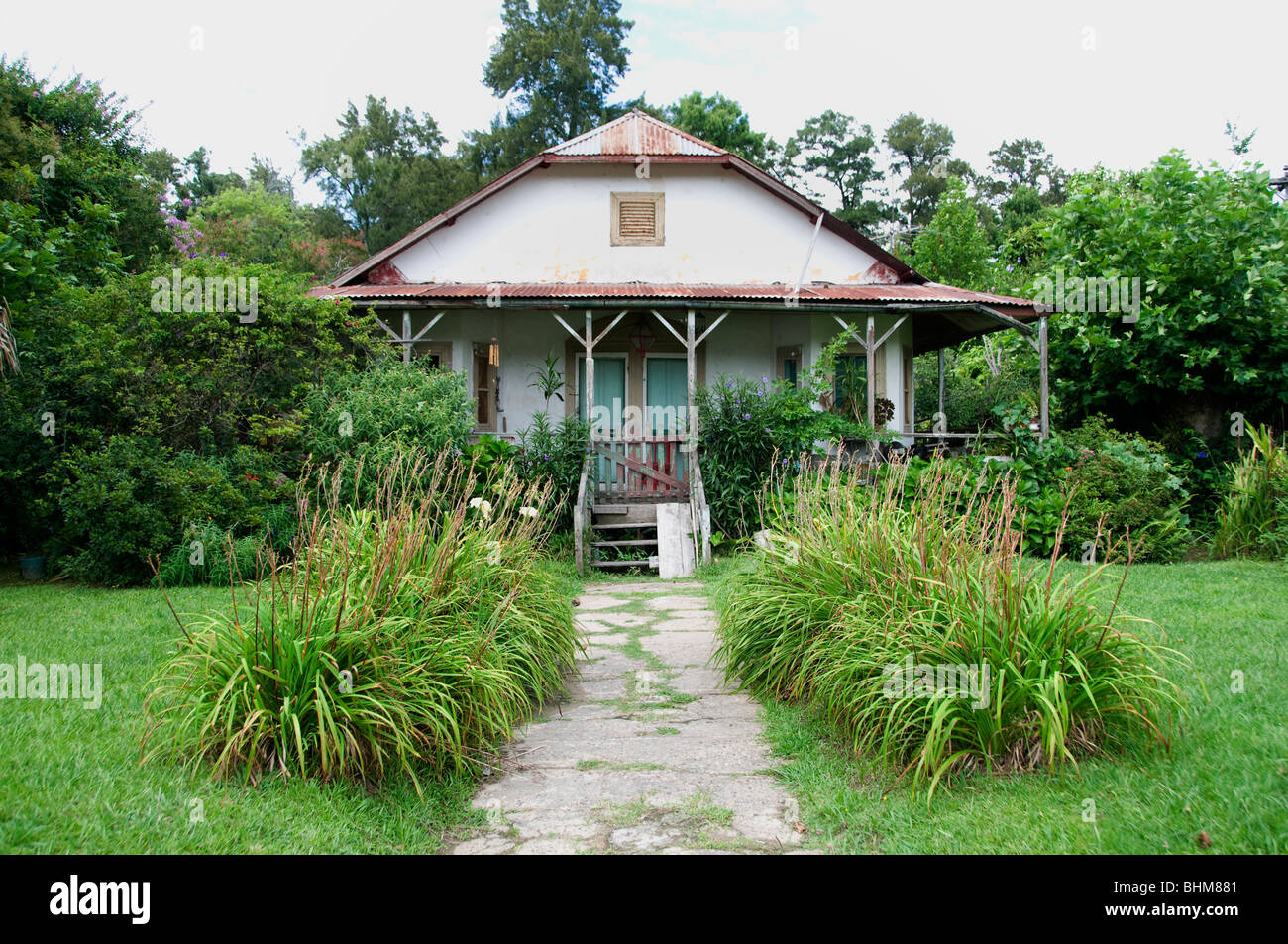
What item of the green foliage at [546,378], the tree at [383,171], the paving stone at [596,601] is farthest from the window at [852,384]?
the tree at [383,171]

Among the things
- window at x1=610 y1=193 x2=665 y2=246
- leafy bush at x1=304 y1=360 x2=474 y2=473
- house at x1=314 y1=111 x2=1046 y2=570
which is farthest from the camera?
window at x1=610 y1=193 x2=665 y2=246

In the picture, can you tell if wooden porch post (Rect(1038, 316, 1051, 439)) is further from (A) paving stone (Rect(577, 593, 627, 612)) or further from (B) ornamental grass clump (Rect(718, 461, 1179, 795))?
(B) ornamental grass clump (Rect(718, 461, 1179, 795))

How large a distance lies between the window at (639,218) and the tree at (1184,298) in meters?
6.59

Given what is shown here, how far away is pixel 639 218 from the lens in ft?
48.9

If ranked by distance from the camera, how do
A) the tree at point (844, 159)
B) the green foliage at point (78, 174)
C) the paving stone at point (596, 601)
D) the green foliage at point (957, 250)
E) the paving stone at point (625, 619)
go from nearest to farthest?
1. the paving stone at point (625, 619)
2. the paving stone at point (596, 601)
3. the green foliage at point (78, 174)
4. the green foliage at point (957, 250)
5. the tree at point (844, 159)

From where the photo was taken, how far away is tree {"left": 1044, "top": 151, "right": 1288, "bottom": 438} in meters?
12.9

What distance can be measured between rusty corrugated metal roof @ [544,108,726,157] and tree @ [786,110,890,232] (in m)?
26.7

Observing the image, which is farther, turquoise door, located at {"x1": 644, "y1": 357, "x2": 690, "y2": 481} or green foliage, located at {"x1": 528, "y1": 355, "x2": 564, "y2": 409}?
turquoise door, located at {"x1": 644, "y1": 357, "x2": 690, "y2": 481}

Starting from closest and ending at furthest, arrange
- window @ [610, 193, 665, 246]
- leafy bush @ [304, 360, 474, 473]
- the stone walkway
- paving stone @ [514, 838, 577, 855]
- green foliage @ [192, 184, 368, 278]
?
paving stone @ [514, 838, 577, 855] < the stone walkway < leafy bush @ [304, 360, 474, 473] < window @ [610, 193, 665, 246] < green foliage @ [192, 184, 368, 278]

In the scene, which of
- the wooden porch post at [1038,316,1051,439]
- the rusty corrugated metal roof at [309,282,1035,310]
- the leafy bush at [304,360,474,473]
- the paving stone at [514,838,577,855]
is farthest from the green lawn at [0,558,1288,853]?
the rusty corrugated metal roof at [309,282,1035,310]

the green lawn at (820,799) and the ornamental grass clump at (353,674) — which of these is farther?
the ornamental grass clump at (353,674)

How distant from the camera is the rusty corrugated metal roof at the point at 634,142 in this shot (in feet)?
48.6

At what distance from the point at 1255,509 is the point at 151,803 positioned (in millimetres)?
11877

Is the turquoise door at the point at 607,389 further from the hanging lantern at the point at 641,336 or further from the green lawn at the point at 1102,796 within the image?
the green lawn at the point at 1102,796
